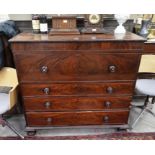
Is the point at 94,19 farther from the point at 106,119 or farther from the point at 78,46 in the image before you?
the point at 106,119

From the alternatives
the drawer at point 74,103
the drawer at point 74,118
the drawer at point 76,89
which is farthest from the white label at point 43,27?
the drawer at point 74,118

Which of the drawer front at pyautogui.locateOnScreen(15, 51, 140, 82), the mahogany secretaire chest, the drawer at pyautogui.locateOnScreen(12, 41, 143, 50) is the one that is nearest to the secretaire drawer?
the mahogany secretaire chest

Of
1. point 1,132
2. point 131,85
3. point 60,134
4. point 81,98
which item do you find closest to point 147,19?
point 131,85

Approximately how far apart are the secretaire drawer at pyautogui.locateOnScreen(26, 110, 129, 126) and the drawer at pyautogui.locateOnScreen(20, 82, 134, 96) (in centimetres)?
22

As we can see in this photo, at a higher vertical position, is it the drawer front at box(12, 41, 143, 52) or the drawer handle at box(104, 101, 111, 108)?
the drawer front at box(12, 41, 143, 52)

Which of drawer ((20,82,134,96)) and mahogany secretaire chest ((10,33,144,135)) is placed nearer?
mahogany secretaire chest ((10,33,144,135))

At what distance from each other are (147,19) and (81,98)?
1035 millimetres

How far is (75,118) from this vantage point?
177cm

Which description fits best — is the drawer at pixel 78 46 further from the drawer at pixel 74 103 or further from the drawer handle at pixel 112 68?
the drawer at pixel 74 103

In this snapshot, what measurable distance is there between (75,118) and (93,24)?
0.93 meters

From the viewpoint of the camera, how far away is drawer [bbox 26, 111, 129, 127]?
1745 mm

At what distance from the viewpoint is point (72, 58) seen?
149cm

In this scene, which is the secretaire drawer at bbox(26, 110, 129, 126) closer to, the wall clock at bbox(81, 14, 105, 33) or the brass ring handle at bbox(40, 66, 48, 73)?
the brass ring handle at bbox(40, 66, 48, 73)
